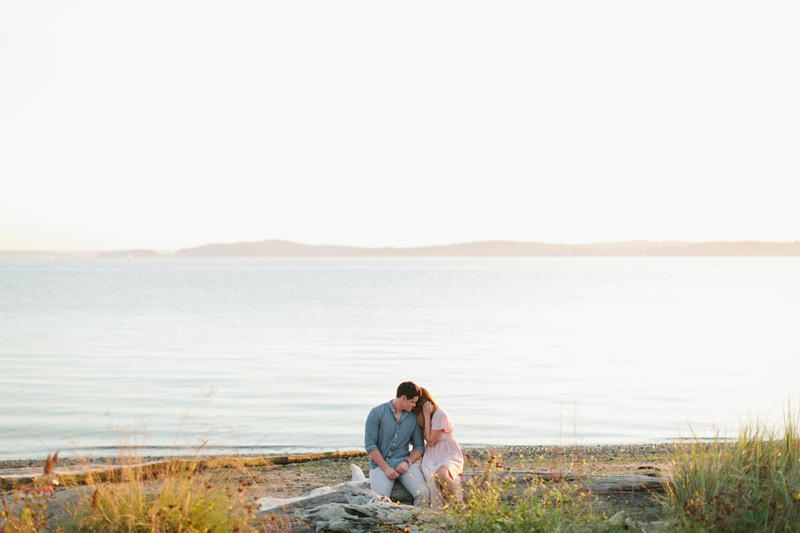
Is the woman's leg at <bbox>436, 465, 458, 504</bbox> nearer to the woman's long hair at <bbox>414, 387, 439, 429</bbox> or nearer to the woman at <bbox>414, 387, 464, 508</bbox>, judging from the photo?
the woman at <bbox>414, 387, 464, 508</bbox>

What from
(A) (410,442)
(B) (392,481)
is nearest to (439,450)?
(A) (410,442)

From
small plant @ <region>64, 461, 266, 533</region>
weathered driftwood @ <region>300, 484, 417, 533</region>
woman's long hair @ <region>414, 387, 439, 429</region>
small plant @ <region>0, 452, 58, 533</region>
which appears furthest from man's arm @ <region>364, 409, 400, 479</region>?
small plant @ <region>0, 452, 58, 533</region>

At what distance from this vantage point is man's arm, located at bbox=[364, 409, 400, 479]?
283 inches

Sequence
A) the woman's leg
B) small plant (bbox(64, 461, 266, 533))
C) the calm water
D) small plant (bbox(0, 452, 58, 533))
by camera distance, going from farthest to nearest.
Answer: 1. the calm water
2. the woman's leg
3. small plant (bbox(64, 461, 266, 533))
4. small plant (bbox(0, 452, 58, 533))

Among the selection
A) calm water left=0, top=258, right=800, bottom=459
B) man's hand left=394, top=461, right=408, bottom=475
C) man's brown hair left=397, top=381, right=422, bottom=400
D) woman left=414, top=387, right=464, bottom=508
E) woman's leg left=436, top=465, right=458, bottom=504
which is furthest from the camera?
calm water left=0, top=258, right=800, bottom=459

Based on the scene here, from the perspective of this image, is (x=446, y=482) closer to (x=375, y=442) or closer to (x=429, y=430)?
(x=429, y=430)

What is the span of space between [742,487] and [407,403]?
3222 millimetres

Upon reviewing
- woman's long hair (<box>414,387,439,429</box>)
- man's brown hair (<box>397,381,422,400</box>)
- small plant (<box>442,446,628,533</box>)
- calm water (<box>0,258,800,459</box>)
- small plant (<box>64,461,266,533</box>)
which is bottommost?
calm water (<box>0,258,800,459</box>)

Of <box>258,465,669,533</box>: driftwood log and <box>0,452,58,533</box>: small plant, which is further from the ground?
<box>0,452,58,533</box>: small plant

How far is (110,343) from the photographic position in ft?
95.5

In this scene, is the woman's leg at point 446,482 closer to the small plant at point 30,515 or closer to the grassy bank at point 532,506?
the grassy bank at point 532,506

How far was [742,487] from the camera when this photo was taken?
5.48m

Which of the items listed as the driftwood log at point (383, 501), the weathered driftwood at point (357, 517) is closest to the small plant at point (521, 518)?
→ the driftwood log at point (383, 501)

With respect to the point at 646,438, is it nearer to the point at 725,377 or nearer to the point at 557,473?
the point at 557,473
